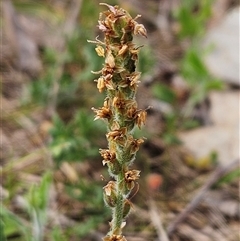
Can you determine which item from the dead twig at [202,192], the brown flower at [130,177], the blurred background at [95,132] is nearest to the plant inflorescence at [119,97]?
the brown flower at [130,177]

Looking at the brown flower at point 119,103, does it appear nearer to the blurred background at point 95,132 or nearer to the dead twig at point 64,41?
the blurred background at point 95,132

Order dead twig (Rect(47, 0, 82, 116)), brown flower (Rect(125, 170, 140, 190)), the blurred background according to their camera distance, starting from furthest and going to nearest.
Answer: dead twig (Rect(47, 0, 82, 116))
the blurred background
brown flower (Rect(125, 170, 140, 190))

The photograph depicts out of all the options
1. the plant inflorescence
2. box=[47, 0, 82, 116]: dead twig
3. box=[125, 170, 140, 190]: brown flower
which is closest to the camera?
the plant inflorescence

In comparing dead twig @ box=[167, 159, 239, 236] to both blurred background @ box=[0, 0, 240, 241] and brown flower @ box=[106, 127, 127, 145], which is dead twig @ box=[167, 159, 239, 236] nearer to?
blurred background @ box=[0, 0, 240, 241]

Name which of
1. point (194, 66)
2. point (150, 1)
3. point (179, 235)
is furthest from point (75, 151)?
point (150, 1)

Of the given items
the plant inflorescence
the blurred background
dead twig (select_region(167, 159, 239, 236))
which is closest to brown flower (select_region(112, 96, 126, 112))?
the plant inflorescence

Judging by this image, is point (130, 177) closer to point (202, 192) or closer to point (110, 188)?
point (110, 188)

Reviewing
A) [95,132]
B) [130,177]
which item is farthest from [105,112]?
[95,132]
